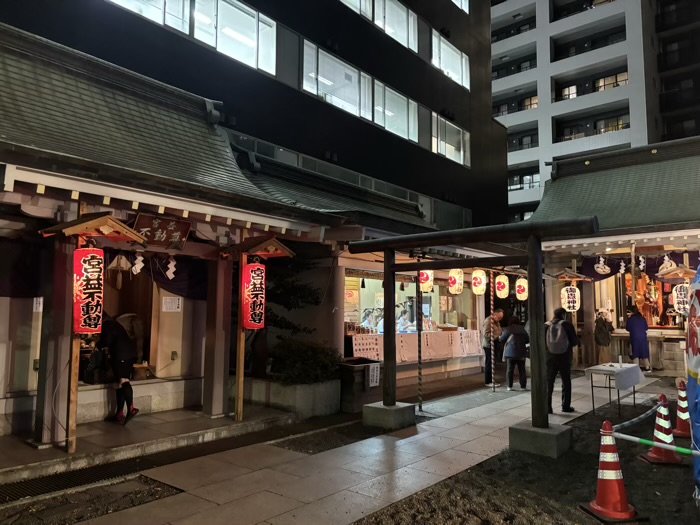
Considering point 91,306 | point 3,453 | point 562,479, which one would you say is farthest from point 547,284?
point 3,453

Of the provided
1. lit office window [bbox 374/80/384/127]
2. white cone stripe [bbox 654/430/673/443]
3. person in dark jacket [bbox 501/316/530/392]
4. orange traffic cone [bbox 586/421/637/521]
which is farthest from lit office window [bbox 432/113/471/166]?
orange traffic cone [bbox 586/421/637/521]

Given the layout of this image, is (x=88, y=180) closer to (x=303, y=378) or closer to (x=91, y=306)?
(x=91, y=306)

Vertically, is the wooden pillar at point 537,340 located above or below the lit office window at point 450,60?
below

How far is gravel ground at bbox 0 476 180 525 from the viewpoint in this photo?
5.38 metres

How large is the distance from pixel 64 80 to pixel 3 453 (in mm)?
6221

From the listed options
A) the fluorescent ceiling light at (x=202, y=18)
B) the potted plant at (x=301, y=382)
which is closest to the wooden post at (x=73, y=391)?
the potted plant at (x=301, y=382)

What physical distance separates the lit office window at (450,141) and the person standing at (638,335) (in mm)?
10040

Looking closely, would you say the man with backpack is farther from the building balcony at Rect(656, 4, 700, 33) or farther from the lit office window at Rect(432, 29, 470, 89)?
the building balcony at Rect(656, 4, 700, 33)

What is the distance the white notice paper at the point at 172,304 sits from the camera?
10.6 m

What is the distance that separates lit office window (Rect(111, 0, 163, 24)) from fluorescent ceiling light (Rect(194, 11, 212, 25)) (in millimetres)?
953

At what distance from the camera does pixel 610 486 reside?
212 inches

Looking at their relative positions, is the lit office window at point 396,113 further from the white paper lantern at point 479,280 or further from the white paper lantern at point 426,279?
the white paper lantern at point 479,280

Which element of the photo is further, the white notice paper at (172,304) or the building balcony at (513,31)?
the building balcony at (513,31)

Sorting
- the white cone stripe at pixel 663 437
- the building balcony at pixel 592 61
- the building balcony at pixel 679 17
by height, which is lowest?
the white cone stripe at pixel 663 437
